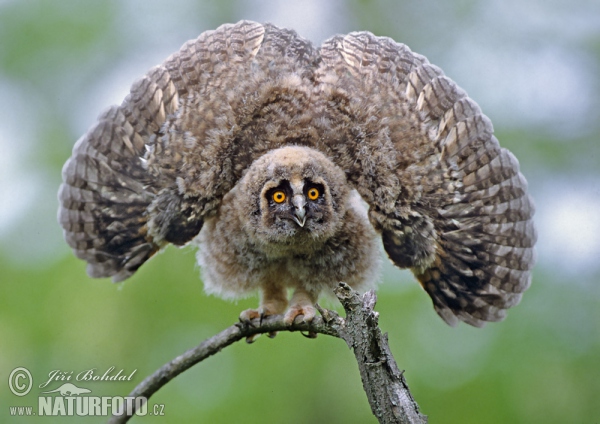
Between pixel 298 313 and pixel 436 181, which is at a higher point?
pixel 436 181

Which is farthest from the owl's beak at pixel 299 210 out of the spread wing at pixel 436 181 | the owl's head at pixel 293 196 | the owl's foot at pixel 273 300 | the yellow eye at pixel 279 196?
the owl's foot at pixel 273 300

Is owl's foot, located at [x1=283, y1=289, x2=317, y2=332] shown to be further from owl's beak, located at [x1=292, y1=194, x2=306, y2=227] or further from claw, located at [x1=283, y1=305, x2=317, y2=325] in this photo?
owl's beak, located at [x1=292, y1=194, x2=306, y2=227]

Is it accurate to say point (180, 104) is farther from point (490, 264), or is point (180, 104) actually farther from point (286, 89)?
point (490, 264)

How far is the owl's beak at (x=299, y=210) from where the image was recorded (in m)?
2.99

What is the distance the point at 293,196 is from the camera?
306 cm

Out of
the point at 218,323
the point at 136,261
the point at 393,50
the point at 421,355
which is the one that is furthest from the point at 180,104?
the point at 421,355

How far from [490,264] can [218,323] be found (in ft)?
5.87

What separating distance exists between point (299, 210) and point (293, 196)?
11cm

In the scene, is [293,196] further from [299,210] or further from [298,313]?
[298,313]

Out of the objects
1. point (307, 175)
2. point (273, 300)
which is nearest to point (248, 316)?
point (273, 300)

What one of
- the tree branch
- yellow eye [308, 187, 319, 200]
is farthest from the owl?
the tree branch

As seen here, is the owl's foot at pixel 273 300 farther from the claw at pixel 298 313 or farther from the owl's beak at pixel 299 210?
the owl's beak at pixel 299 210

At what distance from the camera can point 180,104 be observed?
331cm

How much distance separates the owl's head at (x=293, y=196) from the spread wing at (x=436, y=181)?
0.63 feet
